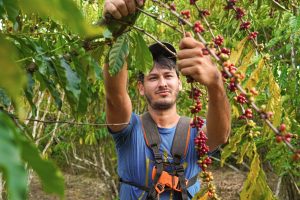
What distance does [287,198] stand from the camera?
5.33m

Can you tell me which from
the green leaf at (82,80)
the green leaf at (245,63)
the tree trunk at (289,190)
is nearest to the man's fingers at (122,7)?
the green leaf at (82,80)

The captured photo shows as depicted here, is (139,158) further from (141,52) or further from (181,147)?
(141,52)

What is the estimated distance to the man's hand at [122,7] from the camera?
1202 millimetres

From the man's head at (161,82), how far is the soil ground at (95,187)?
5.57 meters

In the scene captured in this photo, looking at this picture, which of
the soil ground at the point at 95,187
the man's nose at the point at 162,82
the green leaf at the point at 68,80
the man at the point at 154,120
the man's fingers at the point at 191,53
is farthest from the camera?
the soil ground at the point at 95,187

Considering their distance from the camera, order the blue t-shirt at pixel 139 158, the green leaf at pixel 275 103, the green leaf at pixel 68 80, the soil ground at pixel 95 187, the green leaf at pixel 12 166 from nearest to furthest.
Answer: the green leaf at pixel 12 166
the green leaf at pixel 68 80
the green leaf at pixel 275 103
the blue t-shirt at pixel 139 158
the soil ground at pixel 95 187

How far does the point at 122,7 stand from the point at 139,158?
3.29 feet

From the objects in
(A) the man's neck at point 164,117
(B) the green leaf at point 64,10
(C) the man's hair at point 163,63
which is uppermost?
(C) the man's hair at point 163,63

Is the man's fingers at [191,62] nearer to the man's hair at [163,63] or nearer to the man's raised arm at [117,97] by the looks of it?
the man's raised arm at [117,97]

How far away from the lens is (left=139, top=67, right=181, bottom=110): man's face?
2.19m

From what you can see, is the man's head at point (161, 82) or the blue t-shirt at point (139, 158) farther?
the man's head at point (161, 82)

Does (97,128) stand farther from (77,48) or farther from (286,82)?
(77,48)

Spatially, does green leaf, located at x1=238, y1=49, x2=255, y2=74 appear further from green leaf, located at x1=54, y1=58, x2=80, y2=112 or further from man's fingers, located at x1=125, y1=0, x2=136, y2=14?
green leaf, located at x1=54, y1=58, x2=80, y2=112

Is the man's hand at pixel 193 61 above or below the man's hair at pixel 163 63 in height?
below
